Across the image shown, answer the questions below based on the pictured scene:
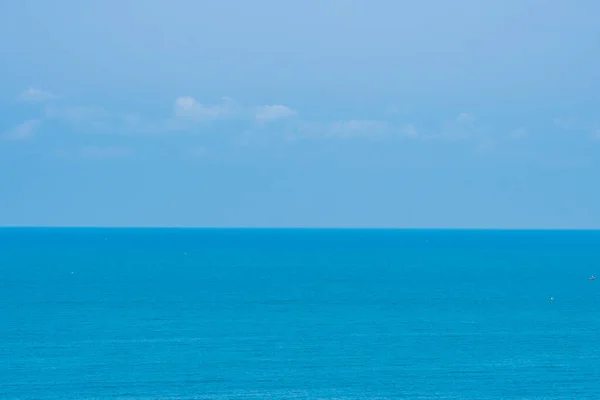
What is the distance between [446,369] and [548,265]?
106 metres

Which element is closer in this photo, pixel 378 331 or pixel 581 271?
pixel 378 331

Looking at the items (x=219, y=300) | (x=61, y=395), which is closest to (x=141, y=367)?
(x=61, y=395)

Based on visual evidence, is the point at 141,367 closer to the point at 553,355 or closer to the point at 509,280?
the point at 553,355

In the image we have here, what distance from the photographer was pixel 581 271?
139 m

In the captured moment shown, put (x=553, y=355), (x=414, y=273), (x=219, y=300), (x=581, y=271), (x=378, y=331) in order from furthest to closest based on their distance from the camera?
(x=581, y=271) < (x=414, y=273) < (x=219, y=300) < (x=378, y=331) < (x=553, y=355)

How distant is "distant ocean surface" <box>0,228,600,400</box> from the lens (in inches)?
1898

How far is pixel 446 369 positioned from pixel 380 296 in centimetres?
3947

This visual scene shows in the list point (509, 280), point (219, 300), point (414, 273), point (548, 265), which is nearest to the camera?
point (219, 300)

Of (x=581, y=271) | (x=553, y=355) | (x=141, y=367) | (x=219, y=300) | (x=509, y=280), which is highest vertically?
(x=581, y=271)

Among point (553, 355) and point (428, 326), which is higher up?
point (428, 326)

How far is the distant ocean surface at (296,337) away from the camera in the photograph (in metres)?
48.2

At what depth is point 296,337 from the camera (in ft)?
207

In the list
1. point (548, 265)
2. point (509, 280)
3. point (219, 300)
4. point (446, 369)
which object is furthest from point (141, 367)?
point (548, 265)

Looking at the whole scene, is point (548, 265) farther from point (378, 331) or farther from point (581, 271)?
point (378, 331)
